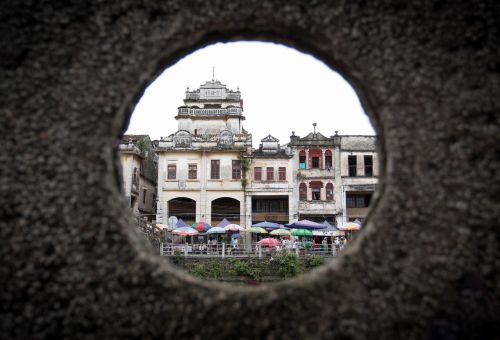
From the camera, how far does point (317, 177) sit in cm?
3206

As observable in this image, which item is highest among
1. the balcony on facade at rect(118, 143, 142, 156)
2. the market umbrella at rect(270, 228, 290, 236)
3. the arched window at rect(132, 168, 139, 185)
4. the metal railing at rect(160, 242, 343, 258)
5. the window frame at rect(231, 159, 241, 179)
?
the balcony on facade at rect(118, 143, 142, 156)

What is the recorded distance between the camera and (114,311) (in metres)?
2.39

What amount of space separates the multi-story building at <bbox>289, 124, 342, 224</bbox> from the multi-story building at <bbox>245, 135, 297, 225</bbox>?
732 mm

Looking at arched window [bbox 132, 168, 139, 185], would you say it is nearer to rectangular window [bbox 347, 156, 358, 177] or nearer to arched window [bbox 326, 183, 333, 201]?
arched window [bbox 326, 183, 333, 201]

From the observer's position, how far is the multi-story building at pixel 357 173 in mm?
31547

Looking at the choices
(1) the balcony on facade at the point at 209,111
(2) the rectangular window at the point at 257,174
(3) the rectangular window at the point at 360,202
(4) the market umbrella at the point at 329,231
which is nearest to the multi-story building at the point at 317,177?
(3) the rectangular window at the point at 360,202

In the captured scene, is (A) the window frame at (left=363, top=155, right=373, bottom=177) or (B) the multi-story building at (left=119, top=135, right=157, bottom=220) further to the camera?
(B) the multi-story building at (left=119, top=135, right=157, bottom=220)

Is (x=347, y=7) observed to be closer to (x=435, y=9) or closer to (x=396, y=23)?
(x=396, y=23)

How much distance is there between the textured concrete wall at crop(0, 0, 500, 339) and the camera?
238cm

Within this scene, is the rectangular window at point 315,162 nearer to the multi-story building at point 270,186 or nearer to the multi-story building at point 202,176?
the multi-story building at point 270,186

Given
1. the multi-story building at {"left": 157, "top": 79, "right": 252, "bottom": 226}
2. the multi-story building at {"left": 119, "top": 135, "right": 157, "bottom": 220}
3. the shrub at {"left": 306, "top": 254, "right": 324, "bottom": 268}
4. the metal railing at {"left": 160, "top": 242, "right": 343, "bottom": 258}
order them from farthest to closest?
the multi-story building at {"left": 157, "top": 79, "right": 252, "bottom": 226} → the multi-story building at {"left": 119, "top": 135, "right": 157, "bottom": 220} → the metal railing at {"left": 160, "top": 242, "right": 343, "bottom": 258} → the shrub at {"left": 306, "top": 254, "right": 324, "bottom": 268}

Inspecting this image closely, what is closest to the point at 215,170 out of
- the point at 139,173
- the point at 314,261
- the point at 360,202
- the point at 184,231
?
the point at 139,173

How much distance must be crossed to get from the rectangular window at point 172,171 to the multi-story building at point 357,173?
540 inches

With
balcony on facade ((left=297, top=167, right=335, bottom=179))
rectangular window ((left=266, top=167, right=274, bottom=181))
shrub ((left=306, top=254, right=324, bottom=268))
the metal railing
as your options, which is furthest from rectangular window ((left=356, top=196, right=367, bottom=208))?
shrub ((left=306, top=254, right=324, bottom=268))
